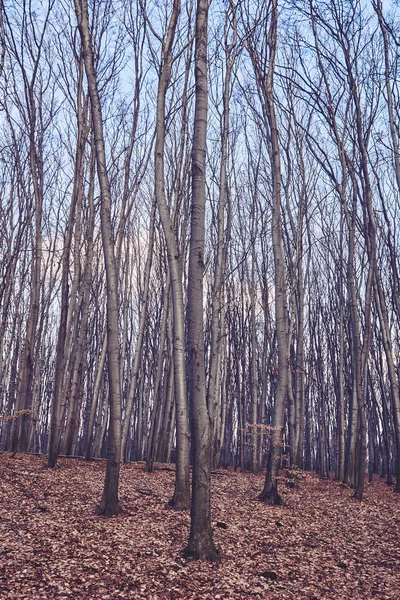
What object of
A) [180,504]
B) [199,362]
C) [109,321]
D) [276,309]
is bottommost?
[180,504]

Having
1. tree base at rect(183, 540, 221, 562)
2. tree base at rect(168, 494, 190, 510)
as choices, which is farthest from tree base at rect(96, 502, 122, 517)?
tree base at rect(183, 540, 221, 562)

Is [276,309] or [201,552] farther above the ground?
[276,309]

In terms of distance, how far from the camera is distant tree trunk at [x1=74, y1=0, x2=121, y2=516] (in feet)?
20.1

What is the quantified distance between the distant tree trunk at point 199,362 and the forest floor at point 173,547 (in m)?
0.29

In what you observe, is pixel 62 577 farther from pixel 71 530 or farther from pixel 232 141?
pixel 232 141

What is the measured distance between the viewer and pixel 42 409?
96.2 ft

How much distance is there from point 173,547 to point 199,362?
2.04 meters

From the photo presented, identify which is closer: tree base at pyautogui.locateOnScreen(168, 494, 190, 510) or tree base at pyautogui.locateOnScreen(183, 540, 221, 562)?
tree base at pyautogui.locateOnScreen(183, 540, 221, 562)

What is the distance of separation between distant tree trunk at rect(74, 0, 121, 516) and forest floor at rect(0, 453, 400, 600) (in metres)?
0.39

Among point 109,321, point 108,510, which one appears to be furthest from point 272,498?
point 109,321

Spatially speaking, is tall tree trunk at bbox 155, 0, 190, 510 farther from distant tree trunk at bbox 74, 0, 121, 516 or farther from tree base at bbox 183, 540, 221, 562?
tree base at bbox 183, 540, 221, 562

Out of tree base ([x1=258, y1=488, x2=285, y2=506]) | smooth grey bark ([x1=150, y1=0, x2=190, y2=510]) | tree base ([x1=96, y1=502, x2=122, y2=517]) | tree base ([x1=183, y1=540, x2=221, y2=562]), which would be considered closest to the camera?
tree base ([x1=183, y1=540, x2=221, y2=562])

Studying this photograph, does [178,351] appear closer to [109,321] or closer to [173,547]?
[109,321]

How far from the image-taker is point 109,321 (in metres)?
6.35
